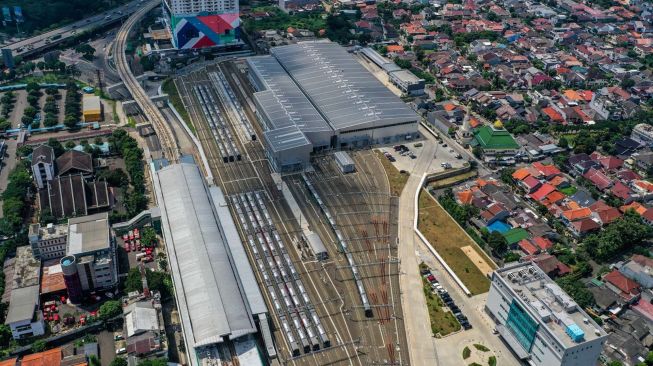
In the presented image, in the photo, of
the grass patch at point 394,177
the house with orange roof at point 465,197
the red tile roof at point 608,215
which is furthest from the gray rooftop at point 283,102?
the red tile roof at point 608,215

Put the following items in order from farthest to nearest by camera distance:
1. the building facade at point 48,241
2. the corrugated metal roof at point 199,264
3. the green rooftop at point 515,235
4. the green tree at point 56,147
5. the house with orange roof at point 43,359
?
the green tree at point 56,147, the green rooftop at point 515,235, the building facade at point 48,241, the corrugated metal roof at point 199,264, the house with orange roof at point 43,359

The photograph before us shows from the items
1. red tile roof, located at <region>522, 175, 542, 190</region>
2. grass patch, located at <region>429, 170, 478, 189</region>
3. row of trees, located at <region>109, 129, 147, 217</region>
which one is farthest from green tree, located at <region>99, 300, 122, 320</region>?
red tile roof, located at <region>522, 175, 542, 190</region>

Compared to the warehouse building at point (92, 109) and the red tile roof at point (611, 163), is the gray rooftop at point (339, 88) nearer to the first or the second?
the red tile roof at point (611, 163)

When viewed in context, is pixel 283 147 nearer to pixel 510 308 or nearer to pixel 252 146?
pixel 252 146

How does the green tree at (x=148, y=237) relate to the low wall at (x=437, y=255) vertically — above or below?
below

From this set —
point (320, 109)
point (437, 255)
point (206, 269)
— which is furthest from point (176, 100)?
point (437, 255)

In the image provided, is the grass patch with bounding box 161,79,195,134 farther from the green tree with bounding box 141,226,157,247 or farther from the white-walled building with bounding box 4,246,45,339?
the white-walled building with bounding box 4,246,45,339
